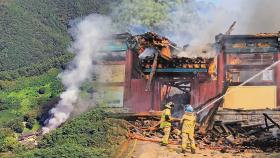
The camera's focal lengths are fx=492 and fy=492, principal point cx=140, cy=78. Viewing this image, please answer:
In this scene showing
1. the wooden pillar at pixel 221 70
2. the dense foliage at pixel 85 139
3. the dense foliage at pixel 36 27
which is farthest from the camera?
the dense foliage at pixel 36 27

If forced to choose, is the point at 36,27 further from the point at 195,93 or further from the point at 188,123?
the point at 188,123

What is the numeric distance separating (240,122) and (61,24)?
6740 cm

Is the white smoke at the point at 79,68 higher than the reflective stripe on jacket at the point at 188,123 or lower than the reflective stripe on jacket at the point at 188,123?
higher

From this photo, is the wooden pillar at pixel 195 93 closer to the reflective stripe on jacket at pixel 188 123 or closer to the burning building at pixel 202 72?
the burning building at pixel 202 72

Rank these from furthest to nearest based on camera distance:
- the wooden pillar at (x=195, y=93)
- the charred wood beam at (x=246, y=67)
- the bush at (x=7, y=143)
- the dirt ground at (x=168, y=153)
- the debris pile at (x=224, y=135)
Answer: the wooden pillar at (x=195, y=93)
the charred wood beam at (x=246, y=67)
the bush at (x=7, y=143)
the debris pile at (x=224, y=135)
the dirt ground at (x=168, y=153)

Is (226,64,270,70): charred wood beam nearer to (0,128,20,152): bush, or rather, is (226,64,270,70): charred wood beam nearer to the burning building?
the burning building

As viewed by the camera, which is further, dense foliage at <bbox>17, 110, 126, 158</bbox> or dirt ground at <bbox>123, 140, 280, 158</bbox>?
dirt ground at <bbox>123, 140, 280, 158</bbox>

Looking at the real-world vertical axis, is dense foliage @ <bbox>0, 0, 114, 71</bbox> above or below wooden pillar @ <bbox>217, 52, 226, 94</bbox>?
above

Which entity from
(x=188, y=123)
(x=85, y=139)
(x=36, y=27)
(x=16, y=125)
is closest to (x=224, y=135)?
(x=188, y=123)

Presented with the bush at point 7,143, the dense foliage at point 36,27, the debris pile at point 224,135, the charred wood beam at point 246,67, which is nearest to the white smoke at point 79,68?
the bush at point 7,143

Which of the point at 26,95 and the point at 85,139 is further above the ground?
the point at 26,95

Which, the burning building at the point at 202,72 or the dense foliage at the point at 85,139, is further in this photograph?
the burning building at the point at 202,72

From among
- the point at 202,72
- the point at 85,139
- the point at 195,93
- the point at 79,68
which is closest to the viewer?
the point at 85,139

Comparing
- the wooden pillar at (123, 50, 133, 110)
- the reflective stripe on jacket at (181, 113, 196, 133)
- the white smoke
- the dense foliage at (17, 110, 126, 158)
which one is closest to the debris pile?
the dense foliage at (17, 110, 126, 158)
